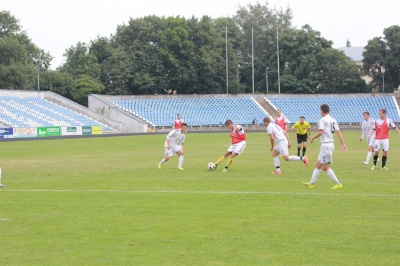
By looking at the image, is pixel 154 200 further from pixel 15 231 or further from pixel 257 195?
pixel 15 231

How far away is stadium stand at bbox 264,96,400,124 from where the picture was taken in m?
87.8

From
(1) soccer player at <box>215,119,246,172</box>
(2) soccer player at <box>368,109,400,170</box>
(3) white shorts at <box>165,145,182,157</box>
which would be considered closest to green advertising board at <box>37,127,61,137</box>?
(3) white shorts at <box>165,145,182,157</box>

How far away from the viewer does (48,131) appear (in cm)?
6881

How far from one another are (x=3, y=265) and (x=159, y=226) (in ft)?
11.7

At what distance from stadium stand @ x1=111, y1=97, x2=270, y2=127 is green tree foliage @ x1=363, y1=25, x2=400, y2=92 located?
19507 mm

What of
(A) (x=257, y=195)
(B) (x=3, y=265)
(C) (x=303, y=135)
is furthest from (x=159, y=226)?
(C) (x=303, y=135)

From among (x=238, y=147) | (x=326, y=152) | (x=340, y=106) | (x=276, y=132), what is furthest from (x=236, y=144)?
(x=340, y=106)

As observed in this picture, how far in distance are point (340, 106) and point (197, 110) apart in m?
19.2

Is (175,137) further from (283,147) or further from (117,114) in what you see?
(117,114)

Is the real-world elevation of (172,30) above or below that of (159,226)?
above

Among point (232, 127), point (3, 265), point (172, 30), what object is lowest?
point (3, 265)

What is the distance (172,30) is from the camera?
97.9 meters

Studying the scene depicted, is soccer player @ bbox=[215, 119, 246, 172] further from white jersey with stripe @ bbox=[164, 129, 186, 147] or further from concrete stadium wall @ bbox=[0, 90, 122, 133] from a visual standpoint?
concrete stadium wall @ bbox=[0, 90, 122, 133]

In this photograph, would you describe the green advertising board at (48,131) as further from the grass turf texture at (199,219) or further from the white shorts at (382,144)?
the white shorts at (382,144)
